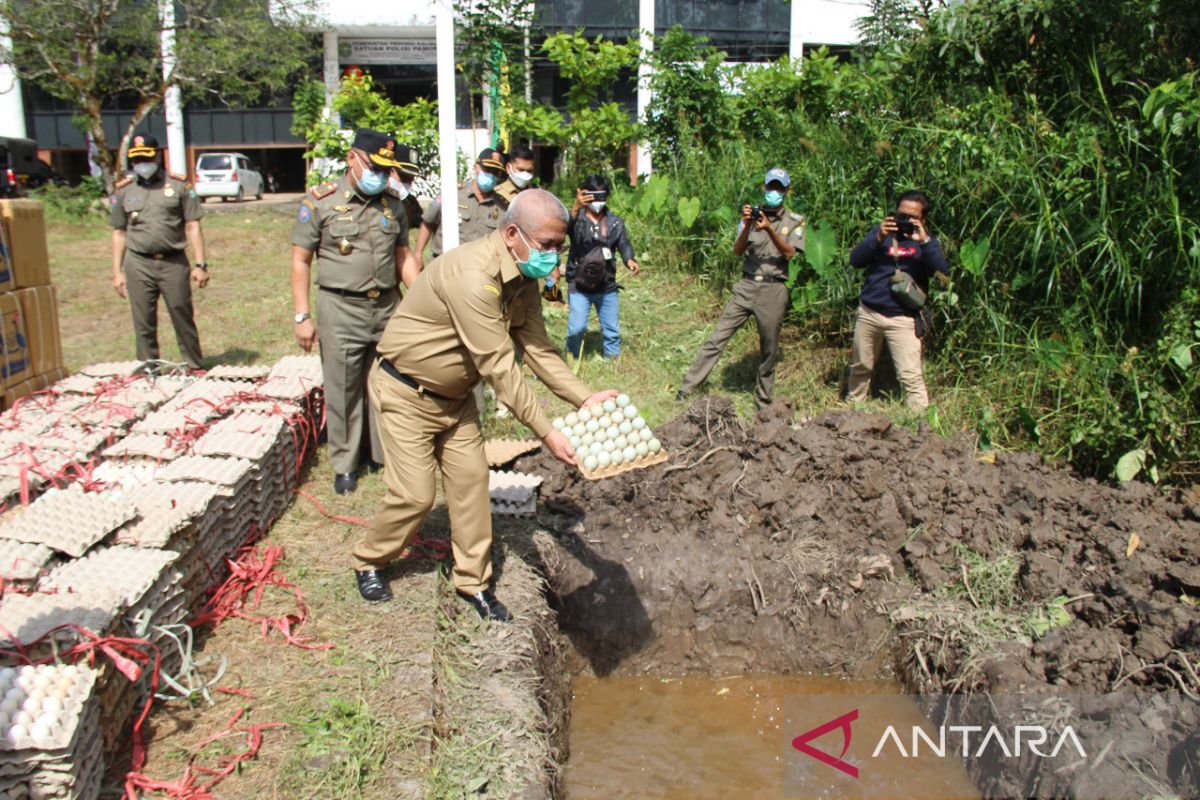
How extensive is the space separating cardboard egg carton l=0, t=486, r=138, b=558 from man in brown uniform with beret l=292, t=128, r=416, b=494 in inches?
58.6

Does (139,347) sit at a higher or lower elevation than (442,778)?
higher

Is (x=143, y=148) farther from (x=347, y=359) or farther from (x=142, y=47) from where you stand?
(x=142, y=47)

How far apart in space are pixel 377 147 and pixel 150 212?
2.95 metres

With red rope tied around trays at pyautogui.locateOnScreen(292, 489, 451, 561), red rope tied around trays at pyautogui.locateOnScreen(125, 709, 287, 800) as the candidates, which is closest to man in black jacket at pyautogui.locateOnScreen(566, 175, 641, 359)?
red rope tied around trays at pyautogui.locateOnScreen(292, 489, 451, 561)

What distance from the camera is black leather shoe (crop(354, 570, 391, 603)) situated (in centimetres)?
445

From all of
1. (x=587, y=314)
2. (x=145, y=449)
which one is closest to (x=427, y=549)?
(x=145, y=449)

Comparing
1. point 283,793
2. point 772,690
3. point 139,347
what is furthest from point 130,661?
point 139,347

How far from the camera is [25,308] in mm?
6516

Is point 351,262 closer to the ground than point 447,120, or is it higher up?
closer to the ground

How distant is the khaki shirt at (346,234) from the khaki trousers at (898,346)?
3788 mm

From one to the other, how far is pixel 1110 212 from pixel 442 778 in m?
6.04

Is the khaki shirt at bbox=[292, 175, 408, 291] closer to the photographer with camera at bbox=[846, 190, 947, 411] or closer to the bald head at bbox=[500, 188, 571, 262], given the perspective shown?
the bald head at bbox=[500, 188, 571, 262]

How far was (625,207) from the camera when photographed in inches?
487

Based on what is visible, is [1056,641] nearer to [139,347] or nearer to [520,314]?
[520,314]
